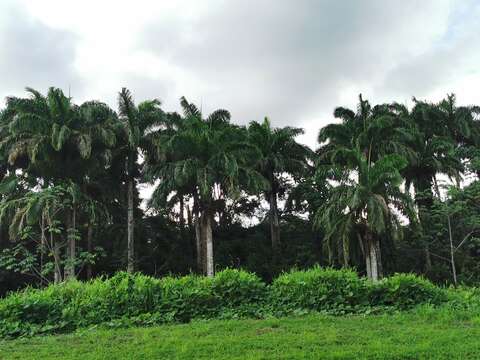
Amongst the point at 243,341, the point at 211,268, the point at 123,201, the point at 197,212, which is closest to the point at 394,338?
the point at 243,341

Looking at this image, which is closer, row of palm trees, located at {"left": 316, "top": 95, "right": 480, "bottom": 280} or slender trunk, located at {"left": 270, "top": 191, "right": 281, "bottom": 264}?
row of palm trees, located at {"left": 316, "top": 95, "right": 480, "bottom": 280}

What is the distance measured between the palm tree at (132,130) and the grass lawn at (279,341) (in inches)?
703

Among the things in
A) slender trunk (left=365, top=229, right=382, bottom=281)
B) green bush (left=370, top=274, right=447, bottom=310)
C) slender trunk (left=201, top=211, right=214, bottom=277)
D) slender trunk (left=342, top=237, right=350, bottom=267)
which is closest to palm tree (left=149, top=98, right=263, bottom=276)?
slender trunk (left=201, top=211, right=214, bottom=277)

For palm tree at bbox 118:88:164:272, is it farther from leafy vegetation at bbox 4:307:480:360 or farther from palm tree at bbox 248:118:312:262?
leafy vegetation at bbox 4:307:480:360

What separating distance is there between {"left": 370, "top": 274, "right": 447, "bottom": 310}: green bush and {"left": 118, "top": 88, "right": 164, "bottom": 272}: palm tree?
57.2 feet

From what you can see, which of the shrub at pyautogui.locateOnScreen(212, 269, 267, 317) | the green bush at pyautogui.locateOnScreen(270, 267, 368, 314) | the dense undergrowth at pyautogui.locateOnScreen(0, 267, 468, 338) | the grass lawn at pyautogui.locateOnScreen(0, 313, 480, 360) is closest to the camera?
the grass lawn at pyautogui.locateOnScreen(0, 313, 480, 360)

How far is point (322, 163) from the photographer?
30.1m

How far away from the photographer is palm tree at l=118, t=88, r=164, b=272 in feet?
84.6

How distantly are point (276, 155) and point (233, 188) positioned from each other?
6371 mm

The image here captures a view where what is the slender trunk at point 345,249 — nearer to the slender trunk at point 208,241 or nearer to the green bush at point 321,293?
the slender trunk at point 208,241

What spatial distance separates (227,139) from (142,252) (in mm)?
9806

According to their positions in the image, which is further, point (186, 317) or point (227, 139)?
point (227, 139)

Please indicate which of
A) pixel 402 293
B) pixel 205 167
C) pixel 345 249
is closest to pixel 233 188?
pixel 205 167

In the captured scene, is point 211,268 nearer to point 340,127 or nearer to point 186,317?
point 340,127
